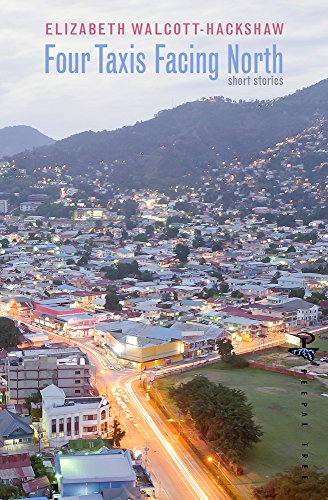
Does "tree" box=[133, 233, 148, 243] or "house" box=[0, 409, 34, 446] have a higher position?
"tree" box=[133, 233, 148, 243]

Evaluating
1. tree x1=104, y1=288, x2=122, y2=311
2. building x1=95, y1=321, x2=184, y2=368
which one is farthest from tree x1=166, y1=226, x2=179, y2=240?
building x1=95, y1=321, x2=184, y2=368

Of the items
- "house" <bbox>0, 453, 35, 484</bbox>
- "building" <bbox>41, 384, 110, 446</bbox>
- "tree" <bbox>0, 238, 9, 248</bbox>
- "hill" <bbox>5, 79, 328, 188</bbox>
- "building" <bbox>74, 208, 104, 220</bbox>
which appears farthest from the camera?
"hill" <bbox>5, 79, 328, 188</bbox>

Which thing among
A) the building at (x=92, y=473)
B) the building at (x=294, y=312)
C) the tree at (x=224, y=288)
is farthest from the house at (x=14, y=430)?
the tree at (x=224, y=288)

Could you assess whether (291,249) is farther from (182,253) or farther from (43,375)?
(43,375)

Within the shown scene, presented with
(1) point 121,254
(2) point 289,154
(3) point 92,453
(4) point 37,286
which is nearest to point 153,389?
(3) point 92,453

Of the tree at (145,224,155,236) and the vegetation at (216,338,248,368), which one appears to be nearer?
the vegetation at (216,338,248,368)

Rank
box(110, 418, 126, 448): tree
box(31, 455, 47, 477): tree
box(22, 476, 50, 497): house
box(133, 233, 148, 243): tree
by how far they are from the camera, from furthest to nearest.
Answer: box(133, 233, 148, 243): tree < box(110, 418, 126, 448): tree < box(31, 455, 47, 477): tree < box(22, 476, 50, 497): house

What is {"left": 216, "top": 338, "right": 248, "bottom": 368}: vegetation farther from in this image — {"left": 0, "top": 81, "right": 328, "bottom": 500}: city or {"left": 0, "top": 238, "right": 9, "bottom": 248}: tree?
{"left": 0, "top": 238, "right": 9, "bottom": 248}: tree
